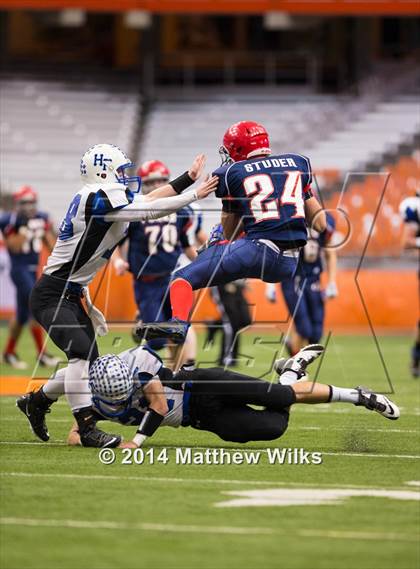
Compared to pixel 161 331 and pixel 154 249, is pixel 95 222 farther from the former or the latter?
pixel 154 249

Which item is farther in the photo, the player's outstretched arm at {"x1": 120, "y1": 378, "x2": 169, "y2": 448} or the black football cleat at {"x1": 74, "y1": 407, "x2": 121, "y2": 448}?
the black football cleat at {"x1": 74, "y1": 407, "x2": 121, "y2": 448}

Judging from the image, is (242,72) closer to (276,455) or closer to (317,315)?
(317,315)

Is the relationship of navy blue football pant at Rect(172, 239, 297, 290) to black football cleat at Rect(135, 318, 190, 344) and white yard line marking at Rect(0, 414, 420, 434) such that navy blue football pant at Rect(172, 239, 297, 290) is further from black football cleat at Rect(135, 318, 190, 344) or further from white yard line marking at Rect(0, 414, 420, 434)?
white yard line marking at Rect(0, 414, 420, 434)

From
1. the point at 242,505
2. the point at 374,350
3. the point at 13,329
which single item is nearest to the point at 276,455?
the point at 242,505

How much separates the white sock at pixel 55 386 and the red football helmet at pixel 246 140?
1639 mm

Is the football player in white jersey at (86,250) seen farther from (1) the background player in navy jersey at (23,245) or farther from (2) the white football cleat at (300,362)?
(1) the background player in navy jersey at (23,245)

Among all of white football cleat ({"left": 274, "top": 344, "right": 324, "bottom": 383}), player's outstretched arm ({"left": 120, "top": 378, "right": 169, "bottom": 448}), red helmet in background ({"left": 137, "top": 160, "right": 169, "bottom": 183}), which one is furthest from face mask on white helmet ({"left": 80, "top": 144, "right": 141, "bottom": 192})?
red helmet in background ({"left": 137, "top": 160, "right": 169, "bottom": 183})

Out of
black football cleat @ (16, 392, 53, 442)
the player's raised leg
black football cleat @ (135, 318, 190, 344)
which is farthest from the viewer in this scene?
black football cleat @ (16, 392, 53, 442)

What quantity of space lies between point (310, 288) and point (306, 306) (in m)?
0.20

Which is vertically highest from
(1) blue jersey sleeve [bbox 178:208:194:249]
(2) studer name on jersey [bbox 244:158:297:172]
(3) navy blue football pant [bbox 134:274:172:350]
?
(2) studer name on jersey [bbox 244:158:297:172]

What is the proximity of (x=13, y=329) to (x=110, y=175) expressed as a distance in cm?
592

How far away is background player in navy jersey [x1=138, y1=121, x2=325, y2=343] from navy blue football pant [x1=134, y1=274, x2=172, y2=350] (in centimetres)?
218

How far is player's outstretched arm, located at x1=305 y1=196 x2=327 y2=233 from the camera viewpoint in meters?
7.57

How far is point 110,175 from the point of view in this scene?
686cm
